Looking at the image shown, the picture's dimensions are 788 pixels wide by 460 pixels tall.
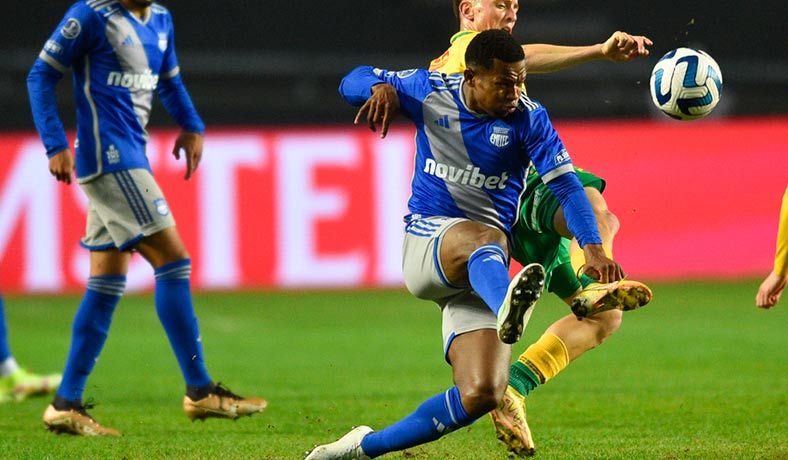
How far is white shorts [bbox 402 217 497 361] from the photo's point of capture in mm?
4434

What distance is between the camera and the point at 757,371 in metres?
7.39

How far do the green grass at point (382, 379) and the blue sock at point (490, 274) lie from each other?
935mm

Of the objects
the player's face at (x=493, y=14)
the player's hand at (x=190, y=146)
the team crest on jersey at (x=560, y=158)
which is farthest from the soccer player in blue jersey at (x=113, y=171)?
the team crest on jersey at (x=560, y=158)

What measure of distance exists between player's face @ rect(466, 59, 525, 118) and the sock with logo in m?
1.15

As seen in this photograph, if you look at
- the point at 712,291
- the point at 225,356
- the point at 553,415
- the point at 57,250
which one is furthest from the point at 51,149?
the point at 712,291

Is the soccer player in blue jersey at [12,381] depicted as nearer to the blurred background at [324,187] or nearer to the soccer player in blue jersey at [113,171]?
the soccer player in blue jersey at [113,171]

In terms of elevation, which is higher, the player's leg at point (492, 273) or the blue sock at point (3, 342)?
the player's leg at point (492, 273)

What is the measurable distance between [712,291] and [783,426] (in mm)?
6816

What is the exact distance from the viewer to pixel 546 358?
5145 mm

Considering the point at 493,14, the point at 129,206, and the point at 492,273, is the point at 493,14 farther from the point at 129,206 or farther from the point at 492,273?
the point at 129,206

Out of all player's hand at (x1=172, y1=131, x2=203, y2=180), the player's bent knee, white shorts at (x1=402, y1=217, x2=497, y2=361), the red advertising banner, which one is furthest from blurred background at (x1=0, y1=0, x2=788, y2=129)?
the player's bent knee

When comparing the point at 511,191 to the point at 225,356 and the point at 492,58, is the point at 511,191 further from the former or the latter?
the point at 225,356

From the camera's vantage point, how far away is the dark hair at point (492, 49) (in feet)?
14.3

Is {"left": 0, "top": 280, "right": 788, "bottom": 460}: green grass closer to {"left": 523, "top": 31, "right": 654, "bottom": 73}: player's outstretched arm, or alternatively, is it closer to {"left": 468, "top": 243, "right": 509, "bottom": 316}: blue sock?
{"left": 468, "top": 243, "right": 509, "bottom": 316}: blue sock
